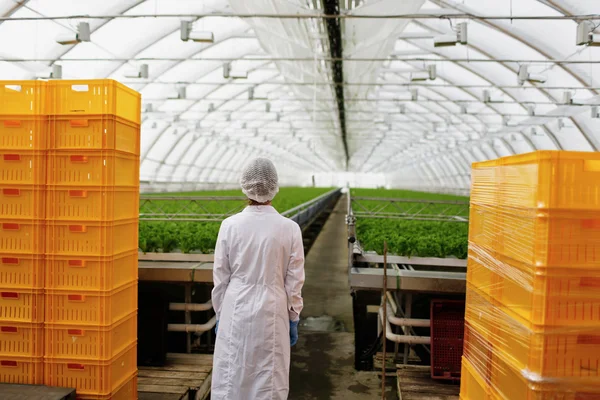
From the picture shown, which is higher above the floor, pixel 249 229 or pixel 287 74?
pixel 287 74

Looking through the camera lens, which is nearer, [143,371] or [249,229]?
[249,229]

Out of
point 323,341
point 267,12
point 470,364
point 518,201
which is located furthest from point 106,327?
point 267,12

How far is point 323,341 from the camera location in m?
6.10

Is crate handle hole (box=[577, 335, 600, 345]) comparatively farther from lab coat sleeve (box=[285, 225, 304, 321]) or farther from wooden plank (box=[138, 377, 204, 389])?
wooden plank (box=[138, 377, 204, 389])

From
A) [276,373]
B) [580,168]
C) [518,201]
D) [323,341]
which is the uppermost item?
[580,168]

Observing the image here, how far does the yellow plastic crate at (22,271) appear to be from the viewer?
122 inches

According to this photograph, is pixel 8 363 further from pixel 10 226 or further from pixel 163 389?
pixel 163 389

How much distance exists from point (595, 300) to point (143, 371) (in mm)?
3613

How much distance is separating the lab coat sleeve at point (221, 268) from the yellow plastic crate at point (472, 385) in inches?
60.0

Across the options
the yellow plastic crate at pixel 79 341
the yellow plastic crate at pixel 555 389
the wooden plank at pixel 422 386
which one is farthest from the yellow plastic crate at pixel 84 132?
the wooden plank at pixel 422 386

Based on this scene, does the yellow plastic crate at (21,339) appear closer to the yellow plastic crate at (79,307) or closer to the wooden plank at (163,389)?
the yellow plastic crate at (79,307)

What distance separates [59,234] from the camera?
3.11 m

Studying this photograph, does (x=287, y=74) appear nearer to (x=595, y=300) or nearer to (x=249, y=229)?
(x=249, y=229)

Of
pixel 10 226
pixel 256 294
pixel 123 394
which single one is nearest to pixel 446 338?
pixel 256 294
